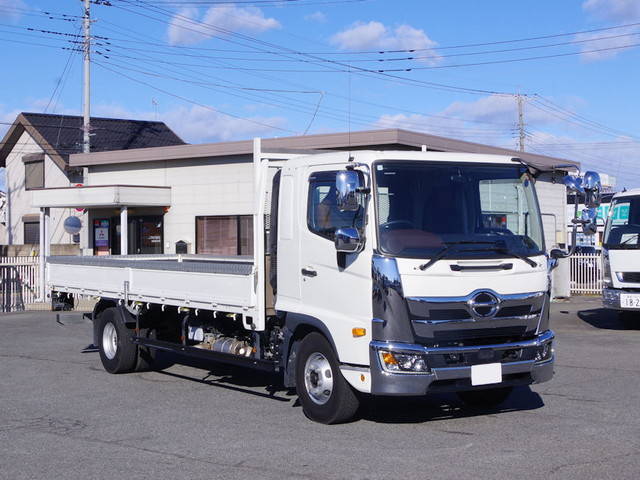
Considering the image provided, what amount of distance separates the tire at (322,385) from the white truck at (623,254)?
952 cm

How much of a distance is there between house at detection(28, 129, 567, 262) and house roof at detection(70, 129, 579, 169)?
26mm

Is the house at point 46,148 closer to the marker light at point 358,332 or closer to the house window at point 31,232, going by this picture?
the house window at point 31,232

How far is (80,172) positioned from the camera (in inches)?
1252

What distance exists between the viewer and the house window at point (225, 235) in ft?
77.0

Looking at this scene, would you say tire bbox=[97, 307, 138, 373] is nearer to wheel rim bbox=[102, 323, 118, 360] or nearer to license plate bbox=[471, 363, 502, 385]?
wheel rim bbox=[102, 323, 118, 360]

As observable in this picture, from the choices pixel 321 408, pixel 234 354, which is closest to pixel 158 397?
pixel 234 354

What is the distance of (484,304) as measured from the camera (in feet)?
25.9

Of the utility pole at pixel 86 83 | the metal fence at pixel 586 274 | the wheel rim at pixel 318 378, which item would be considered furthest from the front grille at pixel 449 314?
the utility pole at pixel 86 83

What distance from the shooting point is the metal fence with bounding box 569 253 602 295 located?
25.1 meters

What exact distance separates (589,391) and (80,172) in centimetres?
2495

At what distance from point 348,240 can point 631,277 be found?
10133 mm

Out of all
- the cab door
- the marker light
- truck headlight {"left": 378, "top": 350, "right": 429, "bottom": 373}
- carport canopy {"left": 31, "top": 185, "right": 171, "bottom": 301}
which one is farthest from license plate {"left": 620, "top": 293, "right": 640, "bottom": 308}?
carport canopy {"left": 31, "top": 185, "right": 171, "bottom": 301}

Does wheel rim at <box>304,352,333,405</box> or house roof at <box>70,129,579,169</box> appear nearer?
wheel rim at <box>304,352,333,405</box>

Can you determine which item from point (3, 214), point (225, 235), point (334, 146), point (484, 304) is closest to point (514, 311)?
point (484, 304)
